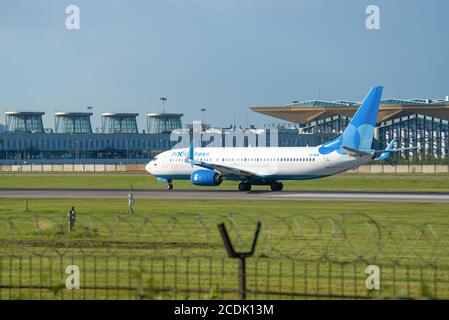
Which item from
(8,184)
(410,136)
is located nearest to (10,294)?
(8,184)

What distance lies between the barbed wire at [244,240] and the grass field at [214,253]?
0.05m

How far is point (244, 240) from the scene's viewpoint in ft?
113

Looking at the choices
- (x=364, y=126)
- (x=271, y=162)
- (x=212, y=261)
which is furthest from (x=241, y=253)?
(x=271, y=162)

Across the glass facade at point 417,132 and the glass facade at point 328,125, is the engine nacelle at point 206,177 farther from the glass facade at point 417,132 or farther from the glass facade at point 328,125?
the glass facade at point 328,125

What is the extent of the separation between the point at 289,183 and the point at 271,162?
15579mm

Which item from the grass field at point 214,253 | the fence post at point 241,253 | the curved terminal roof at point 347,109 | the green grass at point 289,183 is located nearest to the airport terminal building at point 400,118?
the curved terminal roof at point 347,109

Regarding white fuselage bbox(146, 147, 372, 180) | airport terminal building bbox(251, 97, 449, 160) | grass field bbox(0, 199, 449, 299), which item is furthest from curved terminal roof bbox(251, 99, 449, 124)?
grass field bbox(0, 199, 449, 299)

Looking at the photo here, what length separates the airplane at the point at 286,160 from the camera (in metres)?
76.6

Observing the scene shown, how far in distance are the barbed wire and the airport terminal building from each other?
110129 millimetres

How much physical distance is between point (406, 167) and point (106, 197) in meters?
68.6

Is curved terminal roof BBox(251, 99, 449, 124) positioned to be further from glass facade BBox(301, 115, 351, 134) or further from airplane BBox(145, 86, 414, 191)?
airplane BBox(145, 86, 414, 191)

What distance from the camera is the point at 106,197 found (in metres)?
68.9

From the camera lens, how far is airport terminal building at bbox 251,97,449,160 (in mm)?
157875
